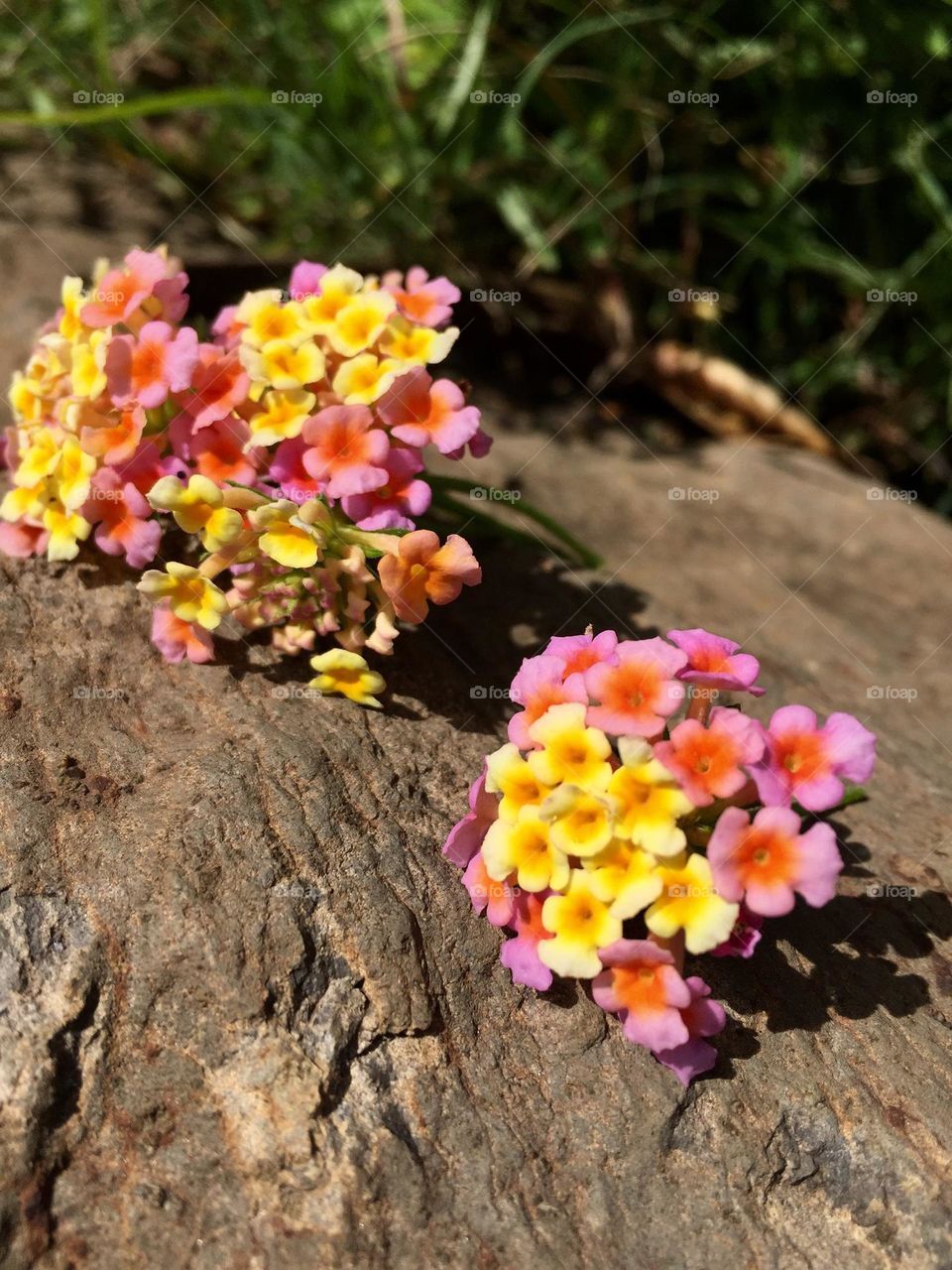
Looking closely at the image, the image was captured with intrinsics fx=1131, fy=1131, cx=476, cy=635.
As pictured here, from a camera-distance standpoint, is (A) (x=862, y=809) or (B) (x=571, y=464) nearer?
(A) (x=862, y=809)

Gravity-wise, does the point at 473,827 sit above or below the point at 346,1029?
above

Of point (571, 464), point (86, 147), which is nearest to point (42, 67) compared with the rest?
point (86, 147)

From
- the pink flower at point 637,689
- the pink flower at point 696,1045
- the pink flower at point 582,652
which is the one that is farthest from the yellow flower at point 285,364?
the pink flower at point 696,1045

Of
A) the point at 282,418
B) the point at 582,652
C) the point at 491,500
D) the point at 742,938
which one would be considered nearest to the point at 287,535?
the point at 282,418

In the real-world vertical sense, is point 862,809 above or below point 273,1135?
above

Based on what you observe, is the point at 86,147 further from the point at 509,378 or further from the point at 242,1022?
the point at 242,1022

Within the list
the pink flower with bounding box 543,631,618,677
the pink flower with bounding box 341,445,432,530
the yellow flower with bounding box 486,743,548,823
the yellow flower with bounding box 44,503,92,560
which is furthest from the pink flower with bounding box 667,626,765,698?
the yellow flower with bounding box 44,503,92,560

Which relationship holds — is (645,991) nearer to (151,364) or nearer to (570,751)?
(570,751)
